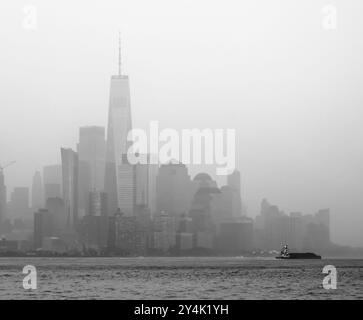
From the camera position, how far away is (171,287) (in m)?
57.7
